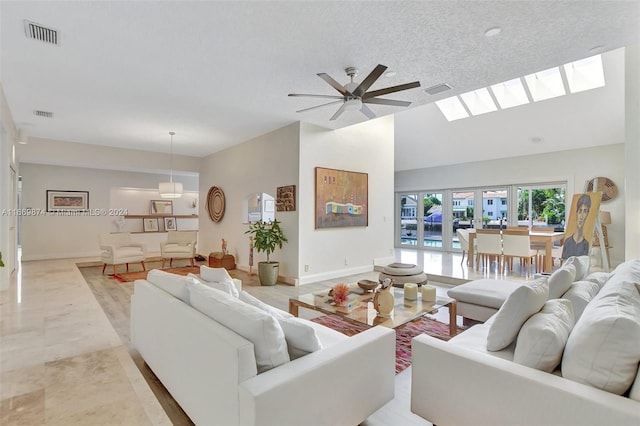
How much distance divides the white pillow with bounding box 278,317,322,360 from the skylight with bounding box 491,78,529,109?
6747 millimetres

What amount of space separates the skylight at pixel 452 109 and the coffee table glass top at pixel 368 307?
18.0 feet

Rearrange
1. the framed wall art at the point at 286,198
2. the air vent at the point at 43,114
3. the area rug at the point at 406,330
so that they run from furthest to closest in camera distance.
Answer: the framed wall art at the point at 286,198
the air vent at the point at 43,114
the area rug at the point at 406,330

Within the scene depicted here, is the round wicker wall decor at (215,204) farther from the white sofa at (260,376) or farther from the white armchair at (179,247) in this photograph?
the white sofa at (260,376)

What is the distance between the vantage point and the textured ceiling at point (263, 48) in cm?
235

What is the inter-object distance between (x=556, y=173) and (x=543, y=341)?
24.0 ft

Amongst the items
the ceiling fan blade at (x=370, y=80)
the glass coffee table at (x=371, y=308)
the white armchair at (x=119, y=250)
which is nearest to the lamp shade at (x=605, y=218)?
the glass coffee table at (x=371, y=308)

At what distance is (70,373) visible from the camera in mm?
2289

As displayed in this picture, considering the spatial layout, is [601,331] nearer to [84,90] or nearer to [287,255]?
[287,255]

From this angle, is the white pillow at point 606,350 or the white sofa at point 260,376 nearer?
the white pillow at point 606,350

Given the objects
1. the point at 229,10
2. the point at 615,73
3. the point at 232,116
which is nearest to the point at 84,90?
the point at 232,116

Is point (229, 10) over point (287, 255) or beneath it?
over

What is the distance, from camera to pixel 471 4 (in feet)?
7.43

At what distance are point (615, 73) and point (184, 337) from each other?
7486 millimetres

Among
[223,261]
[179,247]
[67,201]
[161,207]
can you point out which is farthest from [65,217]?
[223,261]
